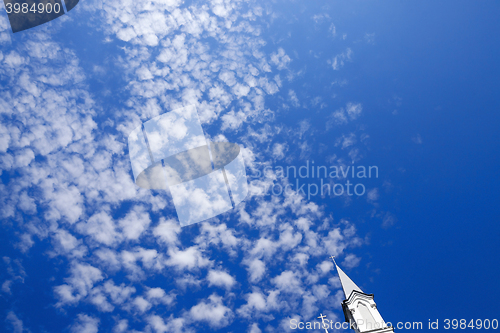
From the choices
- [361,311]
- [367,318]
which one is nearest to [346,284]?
[361,311]

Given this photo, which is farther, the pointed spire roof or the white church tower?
the pointed spire roof

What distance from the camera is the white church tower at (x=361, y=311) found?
2855 cm

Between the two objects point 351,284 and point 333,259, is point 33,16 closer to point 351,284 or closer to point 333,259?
point 333,259

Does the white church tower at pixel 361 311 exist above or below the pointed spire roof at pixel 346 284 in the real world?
below

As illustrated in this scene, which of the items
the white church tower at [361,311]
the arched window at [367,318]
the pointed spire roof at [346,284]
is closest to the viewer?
the white church tower at [361,311]

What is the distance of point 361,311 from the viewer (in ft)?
99.9

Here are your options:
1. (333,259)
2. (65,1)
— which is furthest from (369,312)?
(65,1)

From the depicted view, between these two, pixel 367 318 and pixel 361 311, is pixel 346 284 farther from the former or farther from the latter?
pixel 367 318

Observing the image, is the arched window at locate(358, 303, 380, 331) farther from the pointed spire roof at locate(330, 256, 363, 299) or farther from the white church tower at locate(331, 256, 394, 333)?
the pointed spire roof at locate(330, 256, 363, 299)

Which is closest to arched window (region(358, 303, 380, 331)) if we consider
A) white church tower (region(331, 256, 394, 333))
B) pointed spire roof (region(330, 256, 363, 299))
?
white church tower (region(331, 256, 394, 333))

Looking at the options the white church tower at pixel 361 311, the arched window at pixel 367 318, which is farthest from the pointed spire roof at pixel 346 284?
the arched window at pixel 367 318

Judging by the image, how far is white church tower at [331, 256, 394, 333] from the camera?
93.7 feet

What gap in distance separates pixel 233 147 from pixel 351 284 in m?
26.3

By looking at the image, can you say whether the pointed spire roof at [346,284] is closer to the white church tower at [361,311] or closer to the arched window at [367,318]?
the white church tower at [361,311]
